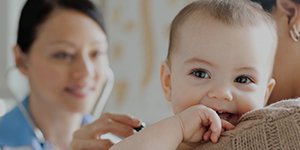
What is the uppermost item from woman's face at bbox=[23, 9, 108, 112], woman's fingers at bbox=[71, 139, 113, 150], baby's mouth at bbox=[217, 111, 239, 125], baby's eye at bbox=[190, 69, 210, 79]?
baby's eye at bbox=[190, 69, 210, 79]

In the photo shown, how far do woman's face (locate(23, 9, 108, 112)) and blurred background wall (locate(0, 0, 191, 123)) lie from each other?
47 cm

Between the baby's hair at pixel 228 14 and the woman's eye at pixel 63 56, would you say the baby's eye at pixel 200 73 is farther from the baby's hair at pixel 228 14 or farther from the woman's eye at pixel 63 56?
the woman's eye at pixel 63 56

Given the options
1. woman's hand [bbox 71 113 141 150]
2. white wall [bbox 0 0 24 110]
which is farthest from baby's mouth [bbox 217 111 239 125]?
white wall [bbox 0 0 24 110]

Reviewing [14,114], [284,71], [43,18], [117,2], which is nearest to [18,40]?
[43,18]

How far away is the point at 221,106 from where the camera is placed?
771 millimetres

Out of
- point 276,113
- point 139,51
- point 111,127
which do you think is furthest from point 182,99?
point 139,51

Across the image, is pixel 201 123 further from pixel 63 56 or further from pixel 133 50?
pixel 133 50

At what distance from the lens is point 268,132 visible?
69 cm

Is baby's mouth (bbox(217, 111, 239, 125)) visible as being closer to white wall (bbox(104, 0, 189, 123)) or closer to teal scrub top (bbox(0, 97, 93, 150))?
teal scrub top (bbox(0, 97, 93, 150))

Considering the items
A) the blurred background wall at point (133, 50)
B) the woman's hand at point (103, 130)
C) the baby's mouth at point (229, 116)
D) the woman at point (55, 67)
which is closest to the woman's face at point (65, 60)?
the woman at point (55, 67)

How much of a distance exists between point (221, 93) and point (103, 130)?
35cm

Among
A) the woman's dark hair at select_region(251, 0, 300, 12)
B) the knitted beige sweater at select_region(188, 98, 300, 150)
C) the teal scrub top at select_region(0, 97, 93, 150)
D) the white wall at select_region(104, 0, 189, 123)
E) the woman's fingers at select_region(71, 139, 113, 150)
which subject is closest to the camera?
the knitted beige sweater at select_region(188, 98, 300, 150)

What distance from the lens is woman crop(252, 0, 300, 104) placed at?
91 cm

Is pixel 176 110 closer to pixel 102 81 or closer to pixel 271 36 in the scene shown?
pixel 271 36
